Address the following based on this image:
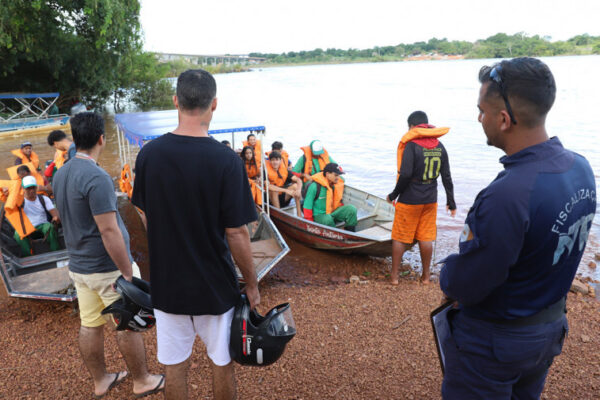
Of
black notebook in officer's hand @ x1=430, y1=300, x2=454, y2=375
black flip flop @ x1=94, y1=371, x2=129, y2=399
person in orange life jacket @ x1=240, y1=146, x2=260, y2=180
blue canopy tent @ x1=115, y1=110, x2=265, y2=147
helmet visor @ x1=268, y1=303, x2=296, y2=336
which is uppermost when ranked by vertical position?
blue canopy tent @ x1=115, y1=110, x2=265, y2=147

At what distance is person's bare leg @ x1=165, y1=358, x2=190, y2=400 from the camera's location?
227cm

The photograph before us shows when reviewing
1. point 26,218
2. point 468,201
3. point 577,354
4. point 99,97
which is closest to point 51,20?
point 99,97

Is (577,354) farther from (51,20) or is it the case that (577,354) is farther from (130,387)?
(51,20)

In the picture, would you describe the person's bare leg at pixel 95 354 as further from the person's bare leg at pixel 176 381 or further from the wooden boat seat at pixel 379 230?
the wooden boat seat at pixel 379 230

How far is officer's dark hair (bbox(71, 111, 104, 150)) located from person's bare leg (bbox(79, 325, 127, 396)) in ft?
4.14

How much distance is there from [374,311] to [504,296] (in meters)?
2.95

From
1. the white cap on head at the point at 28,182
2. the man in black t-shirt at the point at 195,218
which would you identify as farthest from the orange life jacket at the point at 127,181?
the man in black t-shirt at the point at 195,218

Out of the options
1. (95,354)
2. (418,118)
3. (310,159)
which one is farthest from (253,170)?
(95,354)

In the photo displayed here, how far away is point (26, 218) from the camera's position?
585 cm

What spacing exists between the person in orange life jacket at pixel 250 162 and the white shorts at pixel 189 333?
6149 mm

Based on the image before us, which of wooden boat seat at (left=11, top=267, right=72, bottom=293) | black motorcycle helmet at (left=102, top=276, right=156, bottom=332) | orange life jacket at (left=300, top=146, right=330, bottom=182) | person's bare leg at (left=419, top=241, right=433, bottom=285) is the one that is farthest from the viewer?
orange life jacket at (left=300, top=146, right=330, bottom=182)

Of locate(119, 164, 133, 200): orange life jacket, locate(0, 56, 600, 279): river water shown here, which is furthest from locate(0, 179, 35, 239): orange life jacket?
locate(119, 164, 133, 200): orange life jacket

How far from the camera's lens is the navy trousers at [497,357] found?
1660 mm

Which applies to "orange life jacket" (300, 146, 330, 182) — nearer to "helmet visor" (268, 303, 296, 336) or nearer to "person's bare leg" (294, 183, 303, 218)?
"person's bare leg" (294, 183, 303, 218)
